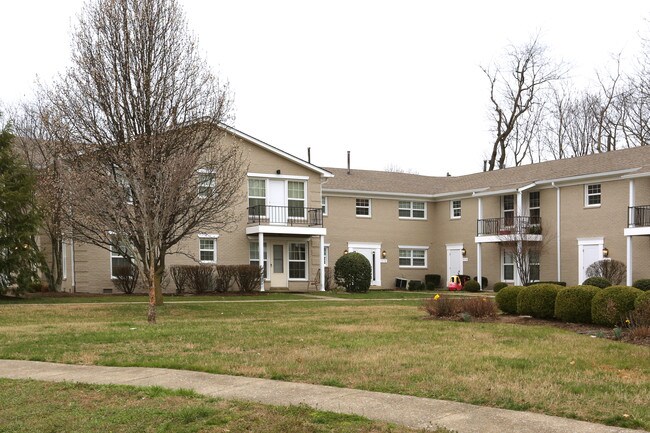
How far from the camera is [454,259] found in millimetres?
41062

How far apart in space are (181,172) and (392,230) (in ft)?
78.1

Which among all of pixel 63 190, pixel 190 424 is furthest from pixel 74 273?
pixel 190 424

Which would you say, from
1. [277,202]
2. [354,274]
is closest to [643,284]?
[354,274]

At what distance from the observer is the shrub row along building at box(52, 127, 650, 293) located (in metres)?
31.9

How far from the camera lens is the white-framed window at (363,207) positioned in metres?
40.3

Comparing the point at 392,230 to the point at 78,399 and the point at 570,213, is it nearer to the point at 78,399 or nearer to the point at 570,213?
the point at 570,213

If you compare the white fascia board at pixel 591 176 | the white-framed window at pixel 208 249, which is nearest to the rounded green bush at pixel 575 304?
the white fascia board at pixel 591 176

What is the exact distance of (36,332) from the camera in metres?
15.1

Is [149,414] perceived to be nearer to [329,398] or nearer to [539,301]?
[329,398]

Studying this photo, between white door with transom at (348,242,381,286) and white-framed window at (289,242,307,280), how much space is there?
462cm

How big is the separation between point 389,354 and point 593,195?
994 inches

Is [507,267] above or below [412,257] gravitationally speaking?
below

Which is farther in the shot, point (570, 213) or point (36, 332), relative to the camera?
point (570, 213)

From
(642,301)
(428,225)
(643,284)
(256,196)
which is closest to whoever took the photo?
(642,301)
